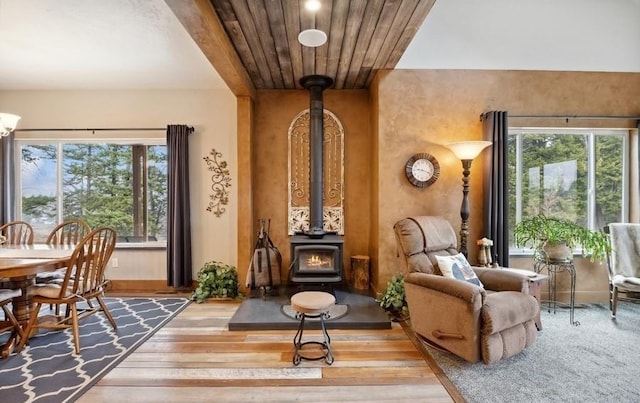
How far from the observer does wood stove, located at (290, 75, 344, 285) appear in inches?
142

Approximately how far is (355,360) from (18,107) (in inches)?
217

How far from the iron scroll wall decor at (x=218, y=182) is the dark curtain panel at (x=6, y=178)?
255 centimetres

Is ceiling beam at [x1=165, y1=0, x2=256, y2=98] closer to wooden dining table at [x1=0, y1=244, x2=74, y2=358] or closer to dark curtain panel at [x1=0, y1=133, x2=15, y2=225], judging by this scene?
wooden dining table at [x1=0, y1=244, x2=74, y2=358]

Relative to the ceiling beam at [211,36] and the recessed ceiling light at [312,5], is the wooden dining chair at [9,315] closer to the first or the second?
the ceiling beam at [211,36]

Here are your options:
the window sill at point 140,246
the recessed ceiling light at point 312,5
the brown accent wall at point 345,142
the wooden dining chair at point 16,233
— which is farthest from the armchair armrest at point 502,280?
the wooden dining chair at point 16,233

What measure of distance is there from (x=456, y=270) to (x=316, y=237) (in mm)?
1553

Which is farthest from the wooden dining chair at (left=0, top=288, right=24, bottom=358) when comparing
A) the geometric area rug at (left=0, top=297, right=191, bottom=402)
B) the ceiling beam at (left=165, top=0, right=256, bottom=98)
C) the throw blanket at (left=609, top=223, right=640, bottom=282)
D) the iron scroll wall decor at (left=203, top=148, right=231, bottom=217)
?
the throw blanket at (left=609, top=223, right=640, bottom=282)

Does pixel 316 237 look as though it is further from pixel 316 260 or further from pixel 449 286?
pixel 449 286

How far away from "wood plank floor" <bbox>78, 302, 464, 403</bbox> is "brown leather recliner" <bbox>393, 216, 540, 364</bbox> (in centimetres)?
28

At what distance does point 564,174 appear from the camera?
3.93 m

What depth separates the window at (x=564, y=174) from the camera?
3889 millimetres

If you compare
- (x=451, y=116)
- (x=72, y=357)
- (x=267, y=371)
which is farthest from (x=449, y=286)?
(x=72, y=357)

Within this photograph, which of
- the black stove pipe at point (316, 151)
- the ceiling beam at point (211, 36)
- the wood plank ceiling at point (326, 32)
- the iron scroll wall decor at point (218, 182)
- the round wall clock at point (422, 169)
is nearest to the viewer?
the ceiling beam at point (211, 36)

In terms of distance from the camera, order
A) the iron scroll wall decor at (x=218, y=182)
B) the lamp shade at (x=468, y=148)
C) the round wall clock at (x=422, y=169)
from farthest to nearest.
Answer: the iron scroll wall decor at (x=218, y=182)
the round wall clock at (x=422, y=169)
the lamp shade at (x=468, y=148)
